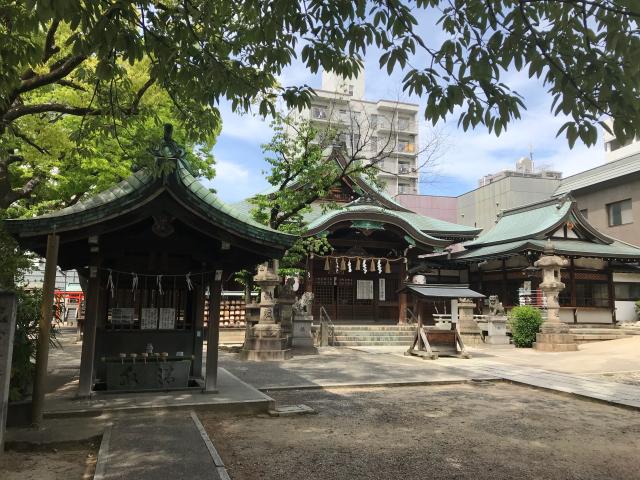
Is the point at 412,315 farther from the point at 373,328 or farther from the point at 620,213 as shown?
the point at 620,213

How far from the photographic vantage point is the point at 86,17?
4.95m

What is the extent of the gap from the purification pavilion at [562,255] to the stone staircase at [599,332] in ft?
3.20

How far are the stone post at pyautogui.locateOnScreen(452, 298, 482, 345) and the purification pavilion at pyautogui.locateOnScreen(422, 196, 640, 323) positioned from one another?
4.58 m

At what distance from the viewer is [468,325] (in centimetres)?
2278

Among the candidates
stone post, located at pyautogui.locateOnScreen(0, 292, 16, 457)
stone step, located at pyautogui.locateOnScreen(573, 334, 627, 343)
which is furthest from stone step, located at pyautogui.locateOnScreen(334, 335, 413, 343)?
stone post, located at pyautogui.locateOnScreen(0, 292, 16, 457)

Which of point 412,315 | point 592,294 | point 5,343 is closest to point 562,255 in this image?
point 592,294

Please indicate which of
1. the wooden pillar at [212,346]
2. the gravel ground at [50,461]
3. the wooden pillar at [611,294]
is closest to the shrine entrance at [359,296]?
the wooden pillar at [611,294]

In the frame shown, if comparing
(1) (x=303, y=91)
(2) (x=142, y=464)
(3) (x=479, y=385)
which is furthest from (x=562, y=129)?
(3) (x=479, y=385)

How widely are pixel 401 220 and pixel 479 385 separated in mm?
13814

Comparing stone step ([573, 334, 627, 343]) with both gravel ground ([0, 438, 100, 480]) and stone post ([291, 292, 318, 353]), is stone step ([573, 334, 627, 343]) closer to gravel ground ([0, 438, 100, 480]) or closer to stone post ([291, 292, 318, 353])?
stone post ([291, 292, 318, 353])

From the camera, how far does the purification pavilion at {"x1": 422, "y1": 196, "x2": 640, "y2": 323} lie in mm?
26906

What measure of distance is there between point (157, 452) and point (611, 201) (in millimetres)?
37819

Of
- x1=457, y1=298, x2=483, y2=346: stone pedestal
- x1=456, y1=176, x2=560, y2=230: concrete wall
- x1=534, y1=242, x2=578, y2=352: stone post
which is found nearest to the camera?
x1=534, y1=242, x2=578, y2=352: stone post

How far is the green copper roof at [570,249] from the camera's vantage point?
2641 cm
